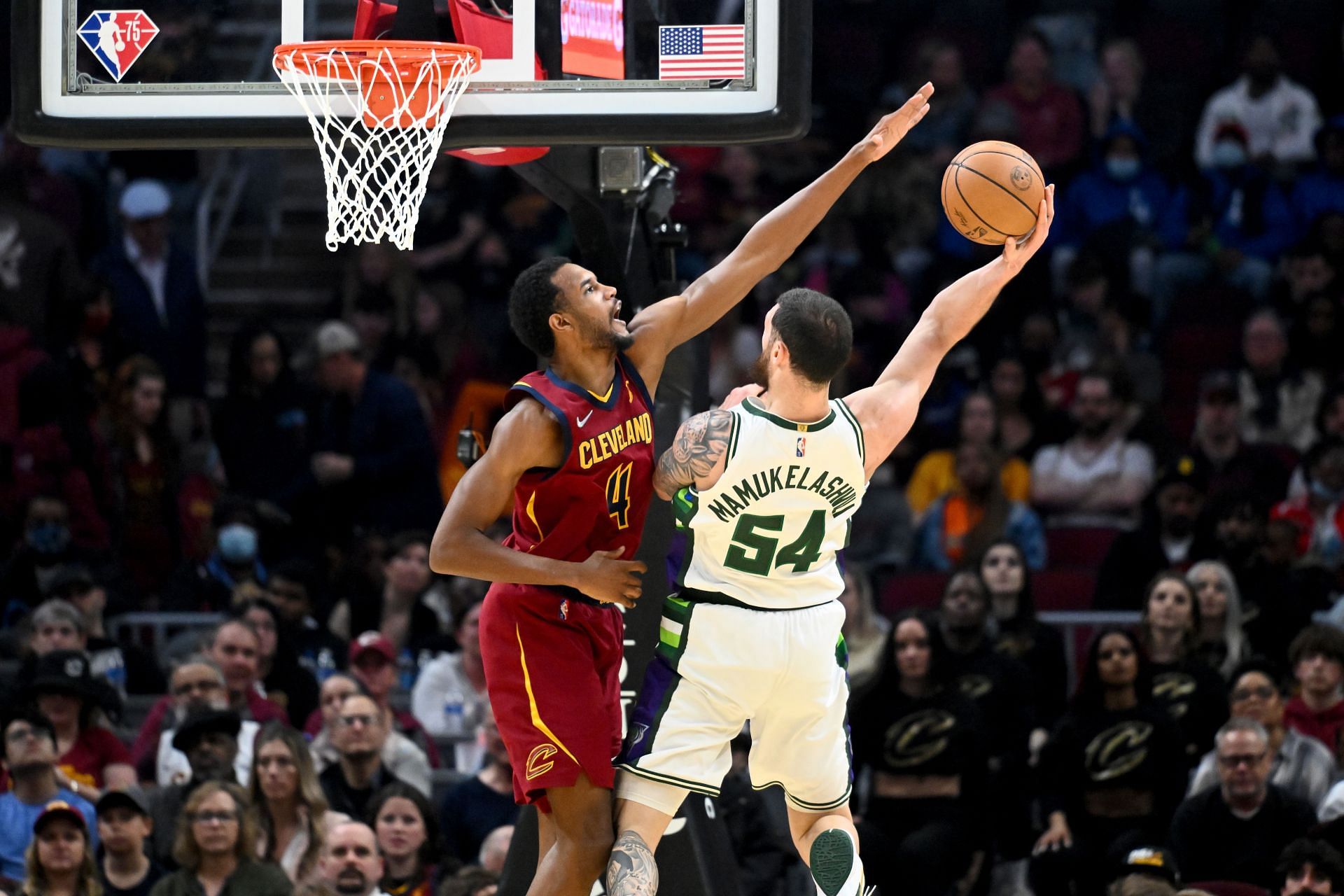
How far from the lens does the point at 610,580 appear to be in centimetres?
575

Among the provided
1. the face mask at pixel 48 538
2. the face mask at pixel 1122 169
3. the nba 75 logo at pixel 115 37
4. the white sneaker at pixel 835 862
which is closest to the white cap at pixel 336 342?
the face mask at pixel 48 538

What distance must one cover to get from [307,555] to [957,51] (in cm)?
615

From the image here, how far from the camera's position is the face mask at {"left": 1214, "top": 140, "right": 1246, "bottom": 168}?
1385 cm

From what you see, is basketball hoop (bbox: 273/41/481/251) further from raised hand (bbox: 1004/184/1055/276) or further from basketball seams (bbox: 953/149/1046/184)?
raised hand (bbox: 1004/184/1055/276)

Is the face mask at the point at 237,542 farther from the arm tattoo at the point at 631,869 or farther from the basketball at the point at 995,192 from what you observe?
the basketball at the point at 995,192

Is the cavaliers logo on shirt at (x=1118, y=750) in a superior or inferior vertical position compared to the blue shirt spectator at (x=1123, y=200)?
inferior

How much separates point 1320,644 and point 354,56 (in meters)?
5.23

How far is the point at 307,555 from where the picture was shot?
11.7 metres

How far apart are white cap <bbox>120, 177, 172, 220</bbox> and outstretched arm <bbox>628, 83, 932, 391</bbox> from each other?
7.18 metres

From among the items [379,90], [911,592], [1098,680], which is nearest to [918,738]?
[1098,680]

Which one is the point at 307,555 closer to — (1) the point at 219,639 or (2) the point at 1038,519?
(1) the point at 219,639

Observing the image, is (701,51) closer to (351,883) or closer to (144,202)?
(351,883)

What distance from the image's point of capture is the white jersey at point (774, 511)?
581 centimetres

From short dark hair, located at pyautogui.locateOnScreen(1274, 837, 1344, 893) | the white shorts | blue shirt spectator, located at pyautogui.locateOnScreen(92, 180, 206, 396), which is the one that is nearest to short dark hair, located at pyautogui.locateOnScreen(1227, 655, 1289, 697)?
short dark hair, located at pyautogui.locateOnScreen(1274, 837, 1344, 893)
